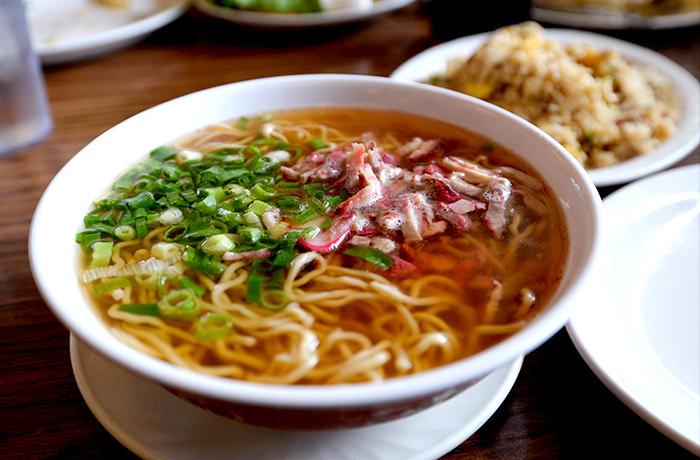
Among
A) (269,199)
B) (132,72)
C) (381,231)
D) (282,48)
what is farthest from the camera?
(282,48)

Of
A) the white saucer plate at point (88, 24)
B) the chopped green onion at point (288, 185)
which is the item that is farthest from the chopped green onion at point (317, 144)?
the white saucer plate at point (88, 24)

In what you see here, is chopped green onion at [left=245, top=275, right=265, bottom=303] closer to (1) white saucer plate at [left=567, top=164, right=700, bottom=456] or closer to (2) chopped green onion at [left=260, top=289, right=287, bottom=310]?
(2) chopped green onion at [left=260, top=289, right=287, bottom=310]

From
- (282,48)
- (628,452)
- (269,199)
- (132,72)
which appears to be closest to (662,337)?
(628,452)

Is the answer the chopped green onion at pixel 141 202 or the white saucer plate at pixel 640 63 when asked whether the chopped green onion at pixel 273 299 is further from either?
the white saucer plate at pixel 640 63

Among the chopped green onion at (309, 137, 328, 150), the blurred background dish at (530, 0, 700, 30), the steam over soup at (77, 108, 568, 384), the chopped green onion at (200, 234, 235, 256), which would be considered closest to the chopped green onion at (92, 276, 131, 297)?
the steam over soup at (77, 108, 568, 384)

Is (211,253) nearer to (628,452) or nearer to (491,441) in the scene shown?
(491,441)
